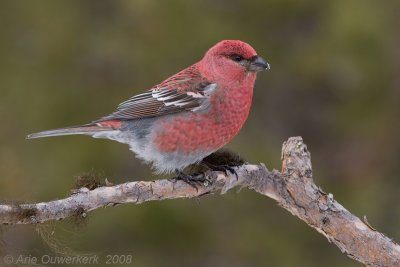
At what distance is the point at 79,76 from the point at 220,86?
10.3 feet

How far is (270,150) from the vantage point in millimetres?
7598

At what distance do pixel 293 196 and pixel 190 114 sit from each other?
94 cm

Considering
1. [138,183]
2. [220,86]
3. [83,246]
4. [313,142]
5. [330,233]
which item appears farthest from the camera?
[313,142]

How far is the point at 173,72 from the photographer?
7.57m

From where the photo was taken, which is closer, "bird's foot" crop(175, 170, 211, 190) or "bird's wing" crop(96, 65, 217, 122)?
"bird's foot" crop(175, 170, 211, 190)

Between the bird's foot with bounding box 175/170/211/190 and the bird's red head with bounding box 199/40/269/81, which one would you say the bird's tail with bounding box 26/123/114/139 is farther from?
the bird's red head with bounding box 199/40/269/81

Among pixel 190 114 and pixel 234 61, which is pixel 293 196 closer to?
pixel 190 114

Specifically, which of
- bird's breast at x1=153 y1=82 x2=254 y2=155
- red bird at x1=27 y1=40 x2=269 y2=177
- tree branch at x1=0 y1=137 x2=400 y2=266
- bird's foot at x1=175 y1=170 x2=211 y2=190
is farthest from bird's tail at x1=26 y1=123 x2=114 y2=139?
tree branch at x1=0 y1=137 x2=400 y2=266

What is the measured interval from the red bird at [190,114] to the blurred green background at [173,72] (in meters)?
2.05

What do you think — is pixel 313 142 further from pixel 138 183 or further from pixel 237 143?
pixel 138 183

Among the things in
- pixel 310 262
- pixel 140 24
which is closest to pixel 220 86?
pixel 140 24

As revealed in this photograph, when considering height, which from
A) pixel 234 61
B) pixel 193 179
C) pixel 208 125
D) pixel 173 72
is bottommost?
pixel 173 72

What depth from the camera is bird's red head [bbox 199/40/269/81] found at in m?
5.10

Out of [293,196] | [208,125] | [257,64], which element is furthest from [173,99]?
[293,196]
